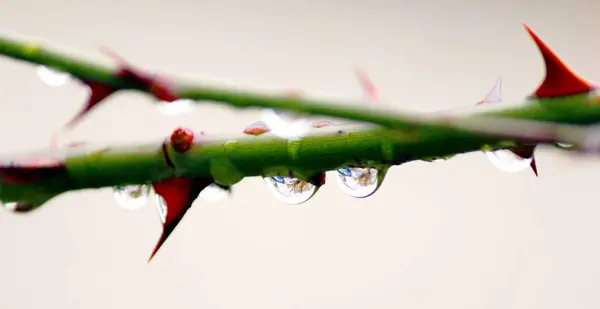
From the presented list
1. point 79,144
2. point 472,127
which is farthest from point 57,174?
point 472,127

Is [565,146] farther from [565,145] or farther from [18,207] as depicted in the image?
[18,207]

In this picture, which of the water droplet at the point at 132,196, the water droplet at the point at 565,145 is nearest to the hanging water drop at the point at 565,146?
the water droplet at the point at 565,145

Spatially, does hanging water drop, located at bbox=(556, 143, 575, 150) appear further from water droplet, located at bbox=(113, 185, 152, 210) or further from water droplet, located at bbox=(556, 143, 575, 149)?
water droplet, located at bbox=(113, 185, 152, 210)

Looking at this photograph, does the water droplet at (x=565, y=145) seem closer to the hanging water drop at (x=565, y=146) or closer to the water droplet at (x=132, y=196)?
the hanging water drop at (x=565, y=146)

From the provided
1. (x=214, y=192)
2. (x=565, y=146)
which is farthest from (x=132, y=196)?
(x=565, y=146)

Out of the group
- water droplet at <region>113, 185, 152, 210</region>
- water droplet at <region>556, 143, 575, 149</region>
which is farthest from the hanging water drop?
water droplet at <region>113, 185, 152, 210</region>

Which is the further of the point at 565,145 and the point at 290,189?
the point at 290,189
